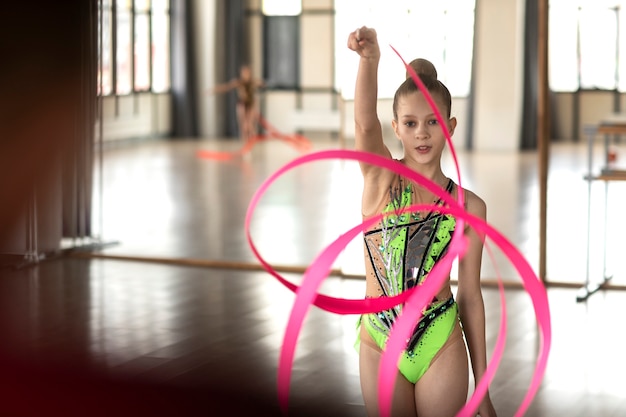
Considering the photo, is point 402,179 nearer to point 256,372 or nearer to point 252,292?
point 256,372

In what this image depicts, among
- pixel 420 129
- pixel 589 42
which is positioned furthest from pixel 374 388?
pixel 589 42

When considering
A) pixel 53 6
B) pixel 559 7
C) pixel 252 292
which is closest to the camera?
pixel 252 292

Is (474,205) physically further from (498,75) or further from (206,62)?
(206,62)

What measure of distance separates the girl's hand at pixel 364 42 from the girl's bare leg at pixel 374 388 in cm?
77

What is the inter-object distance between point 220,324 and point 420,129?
11.2 ft

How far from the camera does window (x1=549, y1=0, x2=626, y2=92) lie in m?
19.9

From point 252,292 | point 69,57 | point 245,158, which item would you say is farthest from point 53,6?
point 245,158

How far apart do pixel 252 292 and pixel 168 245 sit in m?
1.97

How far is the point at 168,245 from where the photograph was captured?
8.66 m

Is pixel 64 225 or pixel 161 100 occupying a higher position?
pixel 161 100

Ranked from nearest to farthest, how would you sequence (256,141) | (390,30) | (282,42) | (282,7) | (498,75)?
(390,30) → (498,75) → (256,141) → (282,7) → (282,42)

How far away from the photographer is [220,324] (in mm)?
5953

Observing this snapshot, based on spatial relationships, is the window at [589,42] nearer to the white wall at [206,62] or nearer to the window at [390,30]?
the white wall at [206,62]

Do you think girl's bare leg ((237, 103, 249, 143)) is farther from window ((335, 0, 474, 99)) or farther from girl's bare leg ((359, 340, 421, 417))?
girl's bare leg ((359, 340, 421, 417))
